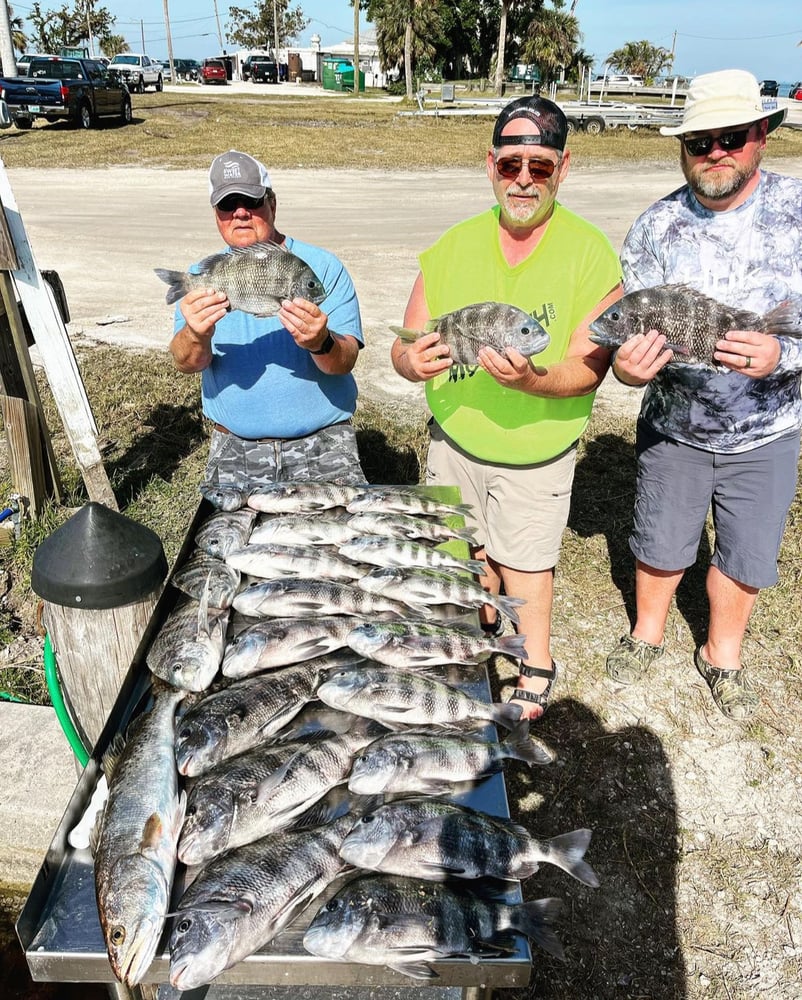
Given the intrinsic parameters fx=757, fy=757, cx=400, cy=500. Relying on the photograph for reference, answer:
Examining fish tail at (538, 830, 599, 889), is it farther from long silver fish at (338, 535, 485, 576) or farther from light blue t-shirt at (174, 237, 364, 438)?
light blue t-shirt at (174, 237, 364, 438)

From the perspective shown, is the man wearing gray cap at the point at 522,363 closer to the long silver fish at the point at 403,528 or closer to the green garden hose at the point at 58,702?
the long silver fish at the point at 403,528

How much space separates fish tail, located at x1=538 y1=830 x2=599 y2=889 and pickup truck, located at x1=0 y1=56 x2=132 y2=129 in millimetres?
27258

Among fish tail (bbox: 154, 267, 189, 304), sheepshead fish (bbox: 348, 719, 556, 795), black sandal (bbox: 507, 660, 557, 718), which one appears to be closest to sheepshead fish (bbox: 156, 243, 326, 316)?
fish tail (bbox: 154, 267, 189, 304)

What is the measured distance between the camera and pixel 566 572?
5391 millimetres

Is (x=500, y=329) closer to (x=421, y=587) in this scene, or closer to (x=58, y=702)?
(x=421, y=587)

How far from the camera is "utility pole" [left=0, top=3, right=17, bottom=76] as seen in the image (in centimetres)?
2316

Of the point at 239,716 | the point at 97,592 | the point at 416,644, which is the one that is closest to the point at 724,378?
the point at 416,644

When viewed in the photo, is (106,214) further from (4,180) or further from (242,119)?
(242,119)

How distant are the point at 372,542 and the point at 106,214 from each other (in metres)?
14.0

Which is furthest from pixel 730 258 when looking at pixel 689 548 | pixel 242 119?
pixel 242 119

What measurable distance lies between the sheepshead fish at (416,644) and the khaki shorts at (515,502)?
93cm

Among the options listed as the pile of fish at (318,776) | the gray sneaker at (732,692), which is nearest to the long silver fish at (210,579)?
the pile of fish at (318,776)

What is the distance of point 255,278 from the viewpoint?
3246 mm

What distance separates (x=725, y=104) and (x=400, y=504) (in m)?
2.14
